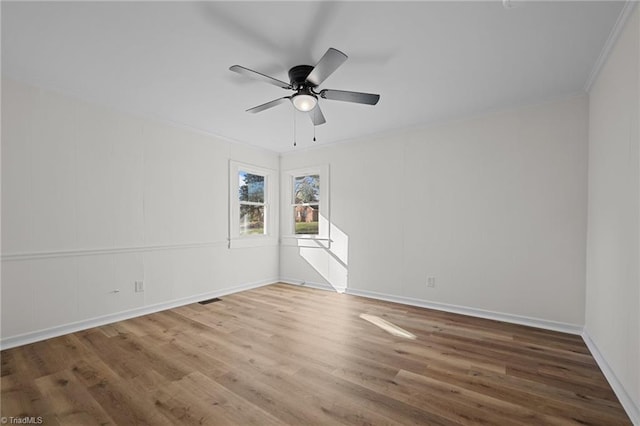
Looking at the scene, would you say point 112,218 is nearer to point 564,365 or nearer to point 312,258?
point 312,258

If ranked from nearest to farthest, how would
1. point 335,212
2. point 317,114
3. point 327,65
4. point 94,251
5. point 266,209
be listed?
point 327,65 < point 317,114 < point 94,251 < point 335,212 < point 266,209

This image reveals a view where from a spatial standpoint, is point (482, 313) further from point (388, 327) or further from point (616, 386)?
point (616, 386)

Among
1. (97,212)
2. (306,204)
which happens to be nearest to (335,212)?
(306,204)

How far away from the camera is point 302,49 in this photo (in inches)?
91.6

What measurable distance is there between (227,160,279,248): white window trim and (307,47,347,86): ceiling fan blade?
2.82 metres

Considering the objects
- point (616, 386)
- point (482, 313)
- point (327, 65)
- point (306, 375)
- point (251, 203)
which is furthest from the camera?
point (251, 203)

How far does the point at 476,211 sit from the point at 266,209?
140 inches

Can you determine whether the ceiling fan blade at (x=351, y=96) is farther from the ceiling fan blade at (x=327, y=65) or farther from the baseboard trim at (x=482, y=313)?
the baseboard trim at (x=482, y=313)

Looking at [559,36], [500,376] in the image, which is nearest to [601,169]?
[559,36]

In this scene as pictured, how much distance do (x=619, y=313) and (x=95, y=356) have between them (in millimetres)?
4158

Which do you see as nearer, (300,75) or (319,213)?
(300,75)

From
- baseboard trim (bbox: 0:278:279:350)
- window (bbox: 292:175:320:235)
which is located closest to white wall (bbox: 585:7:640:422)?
window (bbox: 292:175:320:235)

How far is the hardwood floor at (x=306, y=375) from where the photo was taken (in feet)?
5.96

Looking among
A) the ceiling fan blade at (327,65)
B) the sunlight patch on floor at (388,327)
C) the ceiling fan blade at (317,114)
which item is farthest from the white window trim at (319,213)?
the ceiling fan blade at (327,65)
